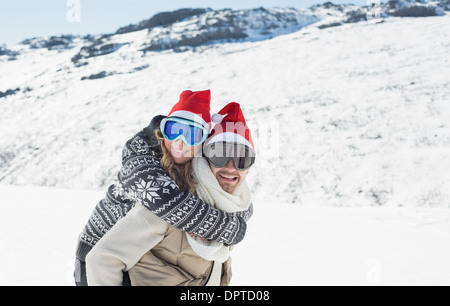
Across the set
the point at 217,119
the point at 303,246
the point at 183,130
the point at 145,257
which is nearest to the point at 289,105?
the point at 303,246

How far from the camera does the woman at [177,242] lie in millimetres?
1604

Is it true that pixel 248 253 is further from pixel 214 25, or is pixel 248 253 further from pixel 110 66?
pixel 214 25

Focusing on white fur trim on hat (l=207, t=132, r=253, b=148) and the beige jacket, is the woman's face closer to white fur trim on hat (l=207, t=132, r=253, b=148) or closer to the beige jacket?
white fur trim on hat (l=207, t=132, r=253, b=148)

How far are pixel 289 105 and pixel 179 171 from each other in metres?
12.3

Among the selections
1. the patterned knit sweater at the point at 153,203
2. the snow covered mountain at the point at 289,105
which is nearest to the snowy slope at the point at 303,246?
the patterned knit sweater at the point at 153,203

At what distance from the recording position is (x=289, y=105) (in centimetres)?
1372

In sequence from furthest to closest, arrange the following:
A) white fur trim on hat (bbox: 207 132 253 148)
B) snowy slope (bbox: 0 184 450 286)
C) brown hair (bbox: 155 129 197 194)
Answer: snowy slope (bbox: 0 184 450 286), white fur trim on hat (bbox: 207 132 253 148), brown hair (bbox: 155 129 197 194)

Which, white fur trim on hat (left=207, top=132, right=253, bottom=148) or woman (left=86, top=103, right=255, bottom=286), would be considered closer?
woman (left=86, top=103, right=255, bottom=286)

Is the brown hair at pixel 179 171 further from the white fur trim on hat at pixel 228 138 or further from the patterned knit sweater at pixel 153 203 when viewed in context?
the white fur trim on hat at pixel 228 138

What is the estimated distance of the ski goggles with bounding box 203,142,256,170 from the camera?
1.87 meters

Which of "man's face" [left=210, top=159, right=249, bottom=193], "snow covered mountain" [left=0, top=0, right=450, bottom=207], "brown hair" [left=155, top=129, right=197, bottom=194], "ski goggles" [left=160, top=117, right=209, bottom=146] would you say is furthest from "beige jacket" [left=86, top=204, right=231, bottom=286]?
"snow covered mountain" [left=0, top=0, right=450, bottom=207]

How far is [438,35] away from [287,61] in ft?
25.0

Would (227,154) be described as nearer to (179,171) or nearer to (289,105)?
(179,171)
